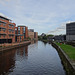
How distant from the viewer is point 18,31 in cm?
13050

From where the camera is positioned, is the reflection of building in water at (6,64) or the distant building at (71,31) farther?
the distant building at (71,31)

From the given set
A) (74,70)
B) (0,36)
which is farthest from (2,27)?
(74,70)

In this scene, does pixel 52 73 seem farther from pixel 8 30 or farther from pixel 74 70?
pixel 8 30

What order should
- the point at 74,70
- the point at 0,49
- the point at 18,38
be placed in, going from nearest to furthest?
the point at 74,70 → the point at 0,49 → the point at 18,38

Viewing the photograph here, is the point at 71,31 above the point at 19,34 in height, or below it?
above

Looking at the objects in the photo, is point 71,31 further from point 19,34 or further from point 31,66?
point 31,66

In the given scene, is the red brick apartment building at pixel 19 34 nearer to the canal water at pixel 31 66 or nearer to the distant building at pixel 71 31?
the canal water at pixel 31 66

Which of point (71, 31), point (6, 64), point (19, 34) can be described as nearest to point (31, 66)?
point (6, 64)

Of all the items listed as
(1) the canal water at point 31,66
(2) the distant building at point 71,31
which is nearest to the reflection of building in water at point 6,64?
(1) the canal water at point 31,66

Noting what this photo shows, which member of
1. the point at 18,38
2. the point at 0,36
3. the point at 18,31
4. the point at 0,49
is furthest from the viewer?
the point at 18,31

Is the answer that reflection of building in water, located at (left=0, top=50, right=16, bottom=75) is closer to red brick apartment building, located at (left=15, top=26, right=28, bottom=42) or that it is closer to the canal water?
the canal water

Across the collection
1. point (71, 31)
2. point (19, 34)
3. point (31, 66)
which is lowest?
point (31, 66)

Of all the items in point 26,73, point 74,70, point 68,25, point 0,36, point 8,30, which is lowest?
point 26,73

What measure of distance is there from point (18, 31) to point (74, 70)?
4774 inches
